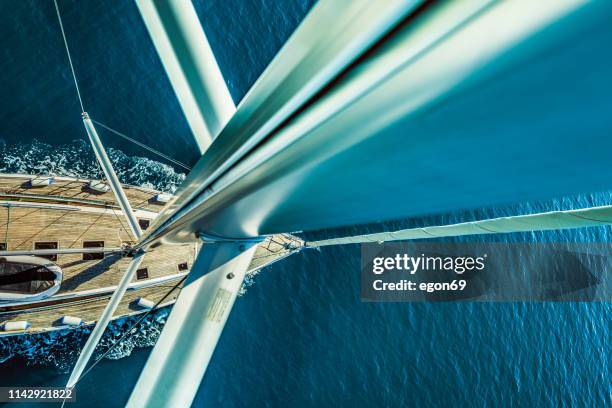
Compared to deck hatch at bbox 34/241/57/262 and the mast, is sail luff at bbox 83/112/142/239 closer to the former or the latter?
the mast

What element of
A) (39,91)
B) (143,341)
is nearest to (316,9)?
(143,341)

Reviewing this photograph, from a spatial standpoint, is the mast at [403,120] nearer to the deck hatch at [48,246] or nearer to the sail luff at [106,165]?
the sail luff at [106,165]

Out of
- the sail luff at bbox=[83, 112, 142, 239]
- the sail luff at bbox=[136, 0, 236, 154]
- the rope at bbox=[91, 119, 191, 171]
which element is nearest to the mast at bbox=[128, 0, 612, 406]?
the sail luff at bbox=[136, 0, 236, 154]

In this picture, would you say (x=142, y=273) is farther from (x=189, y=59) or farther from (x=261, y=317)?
(x=189, y=59)

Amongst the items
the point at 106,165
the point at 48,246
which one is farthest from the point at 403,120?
the point at 48,246

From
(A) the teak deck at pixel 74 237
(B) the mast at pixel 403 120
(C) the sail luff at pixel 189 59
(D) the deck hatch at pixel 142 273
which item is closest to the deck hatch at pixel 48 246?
(A) the teak deck at pixel 74 237

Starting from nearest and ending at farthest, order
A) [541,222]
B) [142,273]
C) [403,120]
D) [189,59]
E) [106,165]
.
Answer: [403,120] → [189,59] → [541,222] → [106,165] → [142,273]
